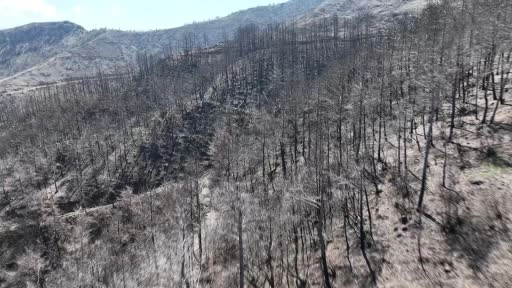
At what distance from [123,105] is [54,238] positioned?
376ft

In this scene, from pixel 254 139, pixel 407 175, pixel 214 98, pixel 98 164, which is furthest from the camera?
pixel 214 98

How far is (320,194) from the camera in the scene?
143 ft

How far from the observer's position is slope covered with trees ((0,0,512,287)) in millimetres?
37344

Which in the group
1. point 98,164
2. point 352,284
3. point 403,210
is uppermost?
point 403,210

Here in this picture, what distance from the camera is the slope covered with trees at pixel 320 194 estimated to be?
37344mm

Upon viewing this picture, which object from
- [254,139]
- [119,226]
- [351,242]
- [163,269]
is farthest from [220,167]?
[351,242]

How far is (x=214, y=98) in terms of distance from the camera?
531 ft

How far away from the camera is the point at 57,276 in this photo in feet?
179

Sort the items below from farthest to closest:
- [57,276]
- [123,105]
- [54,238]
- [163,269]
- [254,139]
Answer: [123,105] → [254,139] → [54,238] → [57,276] → [163,269]

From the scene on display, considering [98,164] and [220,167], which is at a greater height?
[220,167]

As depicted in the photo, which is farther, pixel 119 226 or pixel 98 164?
pixel 98 164

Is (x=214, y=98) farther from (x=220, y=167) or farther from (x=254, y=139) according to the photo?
(x=220, y=167)

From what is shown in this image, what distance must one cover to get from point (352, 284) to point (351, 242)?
7.52 m

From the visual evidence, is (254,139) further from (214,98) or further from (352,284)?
(214,98)
